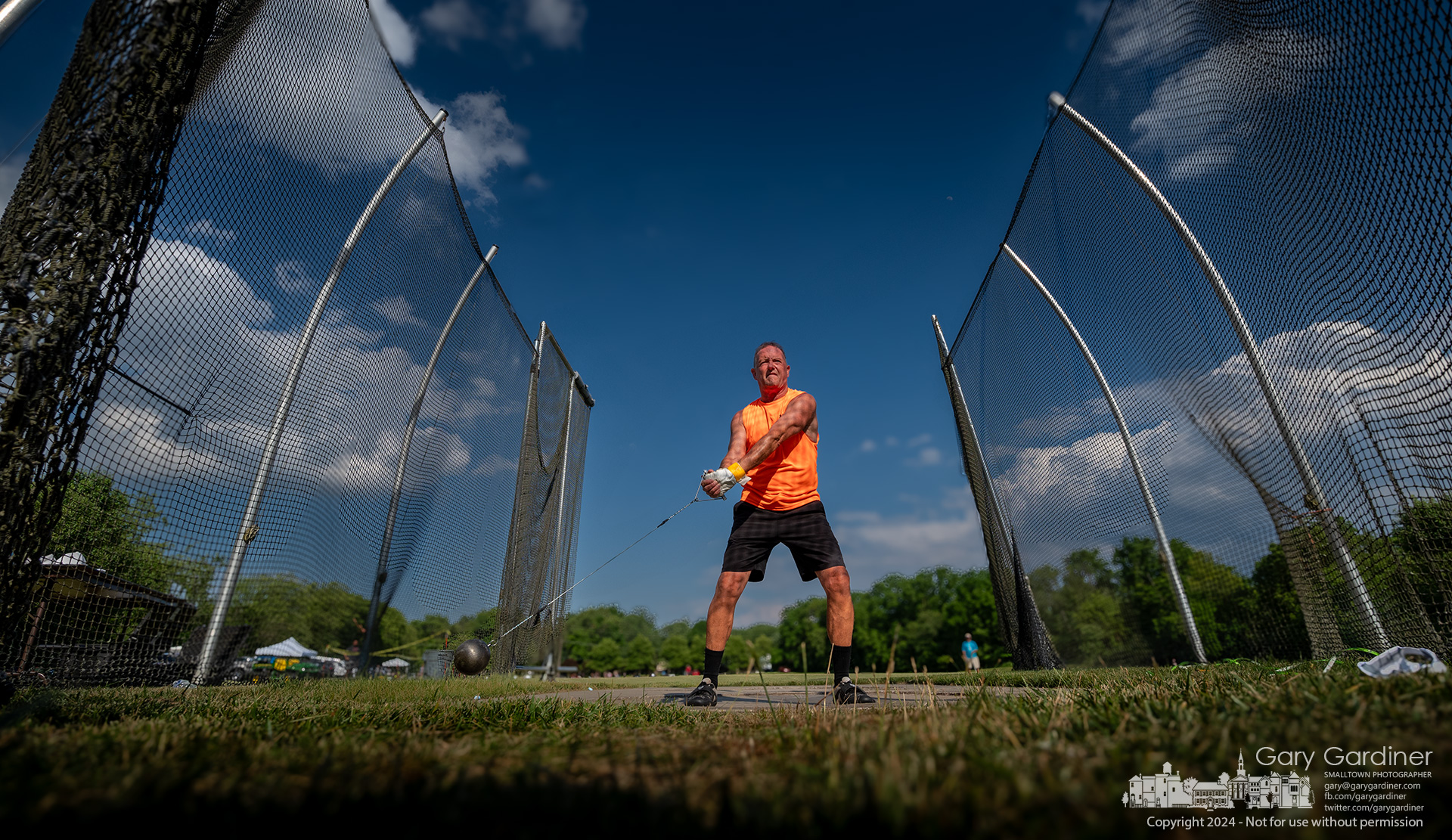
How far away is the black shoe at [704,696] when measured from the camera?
3301 mm

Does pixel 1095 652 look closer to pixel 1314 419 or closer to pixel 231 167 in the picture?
pixel 1314 419

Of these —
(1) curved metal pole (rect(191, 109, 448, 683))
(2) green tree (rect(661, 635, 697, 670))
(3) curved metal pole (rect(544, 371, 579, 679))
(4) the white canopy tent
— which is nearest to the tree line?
(1) curved metal pole (rect(191, 109, 448, 683))

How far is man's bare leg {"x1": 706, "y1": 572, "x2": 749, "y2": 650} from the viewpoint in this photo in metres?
3.87

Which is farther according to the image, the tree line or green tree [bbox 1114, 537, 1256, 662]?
green tree [bbox 1114, 537, 1256, 662]

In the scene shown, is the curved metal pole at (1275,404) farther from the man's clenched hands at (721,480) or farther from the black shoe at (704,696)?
the black shoe at (704,696)

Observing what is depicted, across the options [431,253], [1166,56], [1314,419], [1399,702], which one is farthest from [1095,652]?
[431,253]

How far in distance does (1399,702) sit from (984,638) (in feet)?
181

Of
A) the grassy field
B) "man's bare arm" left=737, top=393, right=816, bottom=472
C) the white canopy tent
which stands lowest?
the white canopy tent

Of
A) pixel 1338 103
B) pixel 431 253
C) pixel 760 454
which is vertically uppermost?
pixel 431 253

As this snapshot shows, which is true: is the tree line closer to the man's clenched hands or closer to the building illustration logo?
the building illustration logo

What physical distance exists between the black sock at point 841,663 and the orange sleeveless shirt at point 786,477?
0.95 metres

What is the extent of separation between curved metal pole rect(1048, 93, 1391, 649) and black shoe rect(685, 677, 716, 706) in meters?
4.70

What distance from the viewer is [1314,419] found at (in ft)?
15.1

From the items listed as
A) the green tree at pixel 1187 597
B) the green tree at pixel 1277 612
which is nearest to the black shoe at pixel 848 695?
the green tree at pixel 1277 612
